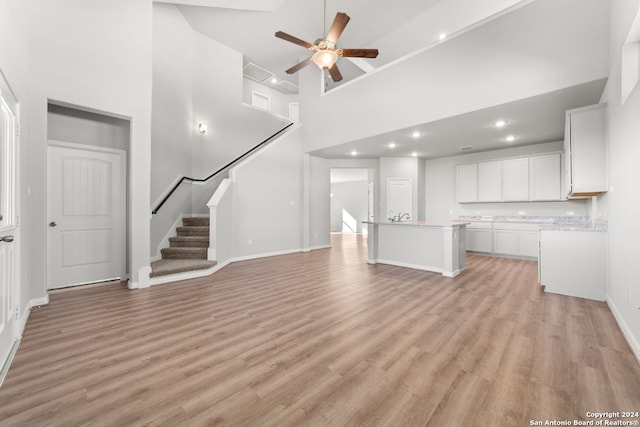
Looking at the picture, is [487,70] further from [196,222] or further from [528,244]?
[196,222]

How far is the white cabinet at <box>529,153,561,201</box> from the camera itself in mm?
6039

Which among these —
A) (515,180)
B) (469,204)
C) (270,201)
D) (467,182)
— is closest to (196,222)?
(270,201)

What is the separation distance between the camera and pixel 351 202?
14.6m

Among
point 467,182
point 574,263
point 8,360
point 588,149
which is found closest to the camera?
point 8,360

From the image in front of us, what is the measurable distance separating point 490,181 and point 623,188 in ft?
15.4

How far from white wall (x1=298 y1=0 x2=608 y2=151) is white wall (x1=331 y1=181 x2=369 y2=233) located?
8.01 meters

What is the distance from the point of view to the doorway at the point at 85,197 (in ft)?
12.8

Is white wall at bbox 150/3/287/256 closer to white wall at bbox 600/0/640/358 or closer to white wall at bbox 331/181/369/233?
white wall at bbox 600/0/640/358

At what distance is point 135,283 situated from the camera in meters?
4.04

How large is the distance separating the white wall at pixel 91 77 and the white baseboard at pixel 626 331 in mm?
5585

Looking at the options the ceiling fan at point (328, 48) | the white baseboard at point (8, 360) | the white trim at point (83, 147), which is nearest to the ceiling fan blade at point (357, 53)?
the ceiling fan at point (328, 48)

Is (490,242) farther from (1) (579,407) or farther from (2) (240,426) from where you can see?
(2) (240,426)

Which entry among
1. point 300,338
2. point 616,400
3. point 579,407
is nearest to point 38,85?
point 300,338

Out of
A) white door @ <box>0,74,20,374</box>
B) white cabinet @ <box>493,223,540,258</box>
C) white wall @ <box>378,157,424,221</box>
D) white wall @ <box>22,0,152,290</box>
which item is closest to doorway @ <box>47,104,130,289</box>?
white wall @ <box>22,0,152,290</box>
